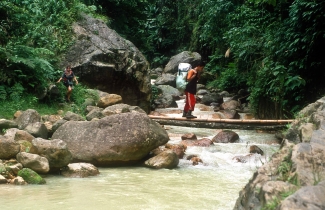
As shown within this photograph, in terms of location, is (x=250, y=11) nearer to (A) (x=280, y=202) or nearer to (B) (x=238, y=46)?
(B) (x=238, y=46)

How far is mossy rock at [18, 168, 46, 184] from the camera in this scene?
21.0ft

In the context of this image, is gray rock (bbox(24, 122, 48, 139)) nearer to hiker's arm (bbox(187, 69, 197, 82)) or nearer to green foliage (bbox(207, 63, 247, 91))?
hiker's arm (bbox(187, 69, 197, 82))

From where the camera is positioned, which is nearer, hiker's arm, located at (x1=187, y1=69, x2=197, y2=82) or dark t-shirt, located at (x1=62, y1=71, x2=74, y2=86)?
hiker's arm, located at (x1=187, y1=69, x2=197, y2=82)

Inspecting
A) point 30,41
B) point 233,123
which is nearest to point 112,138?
point 233,123

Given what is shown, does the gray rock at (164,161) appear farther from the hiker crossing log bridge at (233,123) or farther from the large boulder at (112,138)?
the hiker crossing log bridge at (233,123)

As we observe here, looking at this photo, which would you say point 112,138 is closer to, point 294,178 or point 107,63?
point 294,178

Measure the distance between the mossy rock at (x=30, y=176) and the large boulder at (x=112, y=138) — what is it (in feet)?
4.52

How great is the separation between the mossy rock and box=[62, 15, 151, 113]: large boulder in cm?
774

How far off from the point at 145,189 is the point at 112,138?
1679 mm

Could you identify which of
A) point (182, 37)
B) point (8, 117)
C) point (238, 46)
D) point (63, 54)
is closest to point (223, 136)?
point (238, 46)

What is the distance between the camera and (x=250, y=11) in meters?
14.4

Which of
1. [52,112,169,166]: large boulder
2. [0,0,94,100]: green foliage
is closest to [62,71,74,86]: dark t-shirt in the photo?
[0,0,94,100]: green foliage

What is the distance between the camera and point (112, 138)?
7855 mm

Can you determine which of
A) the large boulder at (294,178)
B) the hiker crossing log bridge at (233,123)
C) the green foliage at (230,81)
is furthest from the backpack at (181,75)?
the large boulder at (294,178)
